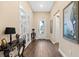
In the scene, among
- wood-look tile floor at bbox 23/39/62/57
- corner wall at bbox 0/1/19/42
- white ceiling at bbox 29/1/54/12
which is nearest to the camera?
corner wall at bbox 0/1/19/42

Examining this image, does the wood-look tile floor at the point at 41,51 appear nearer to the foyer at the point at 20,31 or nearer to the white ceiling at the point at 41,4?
the foyer at the point at 20,31

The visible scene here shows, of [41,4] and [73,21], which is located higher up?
[41,4]

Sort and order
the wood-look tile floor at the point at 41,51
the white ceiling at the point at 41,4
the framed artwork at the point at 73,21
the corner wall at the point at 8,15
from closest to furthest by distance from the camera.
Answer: the framed artwork at the point at 73,21 → the corner wall at the point at 8,15 → the wood-look tile floor at the point at 41,51 → the white ceiling at the point at 41,4

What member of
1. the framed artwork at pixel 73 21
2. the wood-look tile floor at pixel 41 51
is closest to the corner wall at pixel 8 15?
the wood-look tile floor at pixel 41 51

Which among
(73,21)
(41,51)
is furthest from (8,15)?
(41,51)

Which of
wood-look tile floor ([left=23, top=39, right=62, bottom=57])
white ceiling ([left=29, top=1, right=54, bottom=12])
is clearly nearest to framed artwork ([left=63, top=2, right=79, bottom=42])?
wood-look tile floor ([left=23, top=39, right=62, bottom=57])

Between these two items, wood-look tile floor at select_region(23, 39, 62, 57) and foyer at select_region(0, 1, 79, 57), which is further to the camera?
wood-look tile floor at select_region(23, 39, 62, 57)

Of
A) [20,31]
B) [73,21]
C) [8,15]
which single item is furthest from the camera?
[20,31]

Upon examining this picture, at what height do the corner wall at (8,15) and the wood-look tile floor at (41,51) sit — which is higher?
the corner wall at (8,15)

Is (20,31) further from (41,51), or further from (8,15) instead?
(41,51)

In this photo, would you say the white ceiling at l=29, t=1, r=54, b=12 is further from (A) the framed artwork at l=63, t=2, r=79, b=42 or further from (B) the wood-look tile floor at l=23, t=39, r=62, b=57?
(A) the framed artwork at l=63, t=2, r=79, b=42

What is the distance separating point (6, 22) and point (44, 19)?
8.25 m

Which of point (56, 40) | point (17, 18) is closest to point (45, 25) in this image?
point (56, 40)

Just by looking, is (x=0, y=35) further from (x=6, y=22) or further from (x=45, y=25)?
(x=45, y=25)
